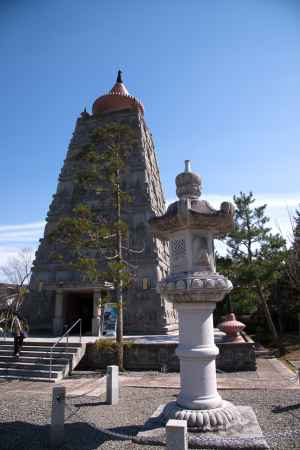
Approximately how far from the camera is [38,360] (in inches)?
477

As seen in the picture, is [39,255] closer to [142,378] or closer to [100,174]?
[100,174]

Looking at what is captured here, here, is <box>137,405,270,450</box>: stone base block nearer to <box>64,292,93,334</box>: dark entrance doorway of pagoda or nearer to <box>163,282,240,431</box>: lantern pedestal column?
<box>163,282,240,431</box>: lantern pedestal column

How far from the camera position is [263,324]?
2717 cm

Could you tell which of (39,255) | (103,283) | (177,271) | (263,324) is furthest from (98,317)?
(263,324)

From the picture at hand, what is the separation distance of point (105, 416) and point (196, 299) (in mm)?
3308

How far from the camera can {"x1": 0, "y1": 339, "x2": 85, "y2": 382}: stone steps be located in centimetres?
1128

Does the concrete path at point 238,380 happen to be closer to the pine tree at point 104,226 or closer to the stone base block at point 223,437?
the pine tree at point 104,226

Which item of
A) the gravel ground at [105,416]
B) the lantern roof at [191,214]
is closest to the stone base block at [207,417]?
the gravel ground at [105,416]

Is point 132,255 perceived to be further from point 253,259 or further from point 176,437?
point 176,437

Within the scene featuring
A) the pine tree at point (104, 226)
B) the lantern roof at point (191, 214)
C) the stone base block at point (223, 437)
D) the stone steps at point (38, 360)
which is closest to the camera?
the stone base block at point (223, 437)

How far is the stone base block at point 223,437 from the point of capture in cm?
459

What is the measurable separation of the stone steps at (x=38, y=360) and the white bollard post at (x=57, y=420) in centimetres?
605

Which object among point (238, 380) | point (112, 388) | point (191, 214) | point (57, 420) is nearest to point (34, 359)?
point (112, 388)

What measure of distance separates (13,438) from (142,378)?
590 centimetres
